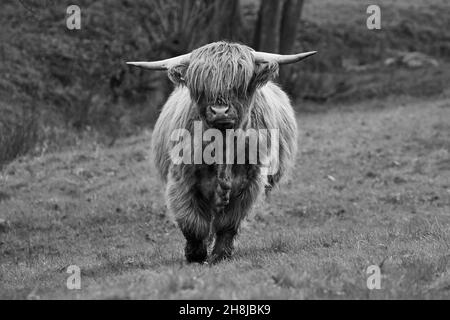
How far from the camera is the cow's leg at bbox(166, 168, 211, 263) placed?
7254mm

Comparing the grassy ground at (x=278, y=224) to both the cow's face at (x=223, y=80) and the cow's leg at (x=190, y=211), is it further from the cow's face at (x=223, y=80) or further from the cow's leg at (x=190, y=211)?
the cow's face at (x=223, y=80)

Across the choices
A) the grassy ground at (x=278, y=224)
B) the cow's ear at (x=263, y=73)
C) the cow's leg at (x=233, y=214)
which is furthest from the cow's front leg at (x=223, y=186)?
the cow's ear at (x=263, y=73)

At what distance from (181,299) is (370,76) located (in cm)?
2068

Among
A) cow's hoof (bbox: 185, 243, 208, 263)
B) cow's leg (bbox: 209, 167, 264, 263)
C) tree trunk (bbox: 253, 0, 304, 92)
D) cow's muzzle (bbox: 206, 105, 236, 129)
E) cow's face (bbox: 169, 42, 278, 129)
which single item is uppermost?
tree trunk (bbox: 253, 0, 304, 92)

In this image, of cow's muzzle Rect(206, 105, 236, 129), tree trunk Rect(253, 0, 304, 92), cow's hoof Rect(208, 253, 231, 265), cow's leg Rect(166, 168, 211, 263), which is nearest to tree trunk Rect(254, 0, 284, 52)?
tree trunk Rect(253, 0, 304, 92)

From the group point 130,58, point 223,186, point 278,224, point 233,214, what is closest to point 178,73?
point 223,186

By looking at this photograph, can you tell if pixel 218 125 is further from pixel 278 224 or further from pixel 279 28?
pixel 279 28

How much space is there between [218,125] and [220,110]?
0.57 ft

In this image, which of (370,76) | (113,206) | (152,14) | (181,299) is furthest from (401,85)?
(181,299)

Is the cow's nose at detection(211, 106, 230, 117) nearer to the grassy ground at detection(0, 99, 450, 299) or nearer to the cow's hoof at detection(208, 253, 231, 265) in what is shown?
the grassy ground at detection(0, 99, 450, 299)

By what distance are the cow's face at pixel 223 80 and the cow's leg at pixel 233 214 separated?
67cm

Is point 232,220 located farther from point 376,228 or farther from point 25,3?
point 25,3

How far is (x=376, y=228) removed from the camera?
9547mm

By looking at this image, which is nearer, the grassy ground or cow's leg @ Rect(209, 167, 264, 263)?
the grassy ground
